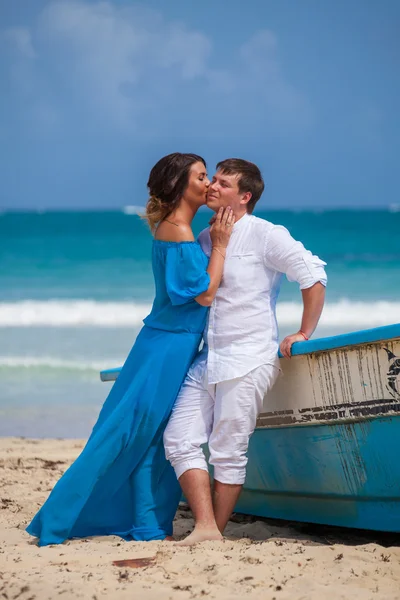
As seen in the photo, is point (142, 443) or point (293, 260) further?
point (142, 443)

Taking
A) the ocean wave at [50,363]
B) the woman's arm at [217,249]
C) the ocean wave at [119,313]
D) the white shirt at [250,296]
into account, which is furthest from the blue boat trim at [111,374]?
the ocean wave at [119,313]

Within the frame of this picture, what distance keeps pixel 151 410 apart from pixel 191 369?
0.81ft

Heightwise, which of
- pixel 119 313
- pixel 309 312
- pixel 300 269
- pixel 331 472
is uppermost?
pixel 119 313

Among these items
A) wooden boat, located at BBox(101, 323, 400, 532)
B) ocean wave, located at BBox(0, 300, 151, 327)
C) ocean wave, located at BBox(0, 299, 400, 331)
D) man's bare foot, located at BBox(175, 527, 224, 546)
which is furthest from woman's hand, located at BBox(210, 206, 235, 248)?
ocean wave, located at BBox(0, 300, 151, 327)

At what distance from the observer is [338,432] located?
3756 mm

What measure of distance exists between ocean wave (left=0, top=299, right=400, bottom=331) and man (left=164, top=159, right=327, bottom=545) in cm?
919

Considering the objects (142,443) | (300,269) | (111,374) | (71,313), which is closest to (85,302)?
(71,313)

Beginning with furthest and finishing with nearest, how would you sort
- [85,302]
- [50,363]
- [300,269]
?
Result: [85,302] → [50,363] → [300,269]

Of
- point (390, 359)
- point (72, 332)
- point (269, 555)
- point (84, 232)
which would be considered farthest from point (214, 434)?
point (84, 232)

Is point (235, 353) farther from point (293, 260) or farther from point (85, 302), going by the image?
point (85, 302)

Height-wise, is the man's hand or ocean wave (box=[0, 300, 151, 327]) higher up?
ocean wave (box=[0, 300, 151, 327])

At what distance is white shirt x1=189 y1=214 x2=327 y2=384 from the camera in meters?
3.76

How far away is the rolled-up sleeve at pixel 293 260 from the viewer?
3.73 m

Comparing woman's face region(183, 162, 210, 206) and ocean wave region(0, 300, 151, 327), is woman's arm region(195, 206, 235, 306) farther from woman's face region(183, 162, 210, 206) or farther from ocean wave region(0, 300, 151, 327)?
ocean wave region(0, 300, 151, 327)
